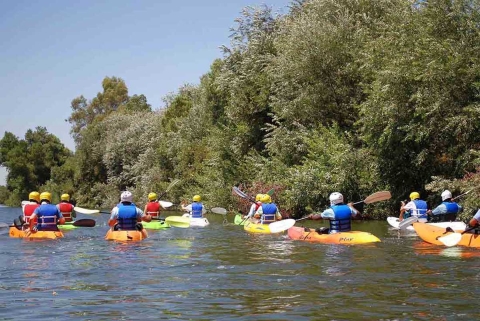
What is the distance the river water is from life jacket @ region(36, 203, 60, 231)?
1.22 metres

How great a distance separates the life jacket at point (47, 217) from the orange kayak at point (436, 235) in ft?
34.6

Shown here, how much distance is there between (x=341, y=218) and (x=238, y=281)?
21.6 ft

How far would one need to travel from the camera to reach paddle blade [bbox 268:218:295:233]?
2083 cm

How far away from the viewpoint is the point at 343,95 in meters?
32.0

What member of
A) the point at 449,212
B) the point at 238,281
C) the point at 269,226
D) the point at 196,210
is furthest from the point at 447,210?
the point at 196,210

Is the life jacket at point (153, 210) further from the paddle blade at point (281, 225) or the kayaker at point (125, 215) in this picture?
the kayaker at point (125, 215)

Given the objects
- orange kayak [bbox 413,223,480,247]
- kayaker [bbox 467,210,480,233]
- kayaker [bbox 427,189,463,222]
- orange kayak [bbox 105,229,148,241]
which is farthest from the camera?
kayaker [bbox 427,189,463,222]

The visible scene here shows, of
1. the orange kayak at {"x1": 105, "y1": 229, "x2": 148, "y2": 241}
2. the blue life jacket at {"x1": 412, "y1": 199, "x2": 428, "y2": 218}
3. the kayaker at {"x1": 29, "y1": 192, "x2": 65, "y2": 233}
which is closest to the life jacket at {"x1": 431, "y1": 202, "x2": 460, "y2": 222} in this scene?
the blue life jacket at {"x1": 412, "y1": 199, "x2": 428, "y2": 218}

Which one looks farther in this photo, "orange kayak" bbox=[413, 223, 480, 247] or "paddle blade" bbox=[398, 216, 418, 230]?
"paddle blade" bbox=[398, 216, 418, 230]

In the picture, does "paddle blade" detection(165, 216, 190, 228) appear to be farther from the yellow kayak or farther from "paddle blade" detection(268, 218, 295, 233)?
"paddle blade" detection(268, 218, 295, 233)

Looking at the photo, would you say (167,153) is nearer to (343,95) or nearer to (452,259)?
(343,95)

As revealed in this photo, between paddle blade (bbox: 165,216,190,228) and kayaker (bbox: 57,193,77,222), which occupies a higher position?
kayaker (bbox: 57,193,77,222)

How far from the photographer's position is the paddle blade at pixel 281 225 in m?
20.8

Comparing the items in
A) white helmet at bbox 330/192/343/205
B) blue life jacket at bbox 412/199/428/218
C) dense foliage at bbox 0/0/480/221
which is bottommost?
blue life jacket at bbox 412/199/428/218
